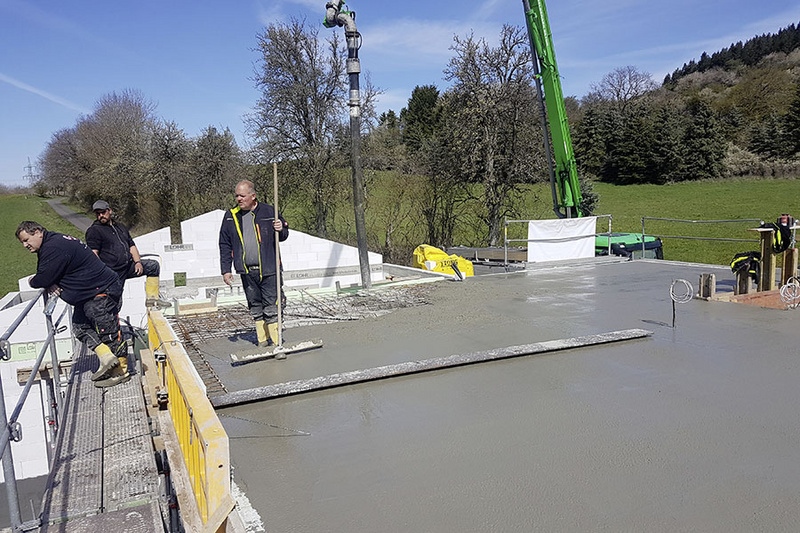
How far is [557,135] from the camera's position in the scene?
42.5ft

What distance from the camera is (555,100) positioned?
12703mm

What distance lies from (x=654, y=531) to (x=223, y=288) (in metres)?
8.18

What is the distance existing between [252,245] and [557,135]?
982 centimetres

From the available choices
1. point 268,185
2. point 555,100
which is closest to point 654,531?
point 555,100

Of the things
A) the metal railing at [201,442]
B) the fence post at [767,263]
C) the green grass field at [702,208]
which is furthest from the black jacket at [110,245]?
the green grass field at [702,208]

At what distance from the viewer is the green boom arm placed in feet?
40.9

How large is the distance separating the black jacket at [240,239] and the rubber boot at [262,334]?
58cm

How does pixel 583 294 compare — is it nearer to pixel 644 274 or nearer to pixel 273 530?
pixel 644 274

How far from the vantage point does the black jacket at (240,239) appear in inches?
205

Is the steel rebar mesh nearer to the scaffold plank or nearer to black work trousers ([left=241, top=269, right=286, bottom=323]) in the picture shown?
black work trousers ([left=241, top=269, right=286, bottom=323])

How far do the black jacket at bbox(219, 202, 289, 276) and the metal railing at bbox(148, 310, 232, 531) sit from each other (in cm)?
194

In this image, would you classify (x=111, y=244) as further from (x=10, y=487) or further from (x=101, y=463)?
(x=10, y=487)

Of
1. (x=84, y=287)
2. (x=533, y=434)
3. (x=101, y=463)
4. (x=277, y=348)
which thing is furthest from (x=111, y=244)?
(x=533, y=434)

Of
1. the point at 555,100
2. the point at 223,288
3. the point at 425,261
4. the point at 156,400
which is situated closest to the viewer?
the point at 156,400
